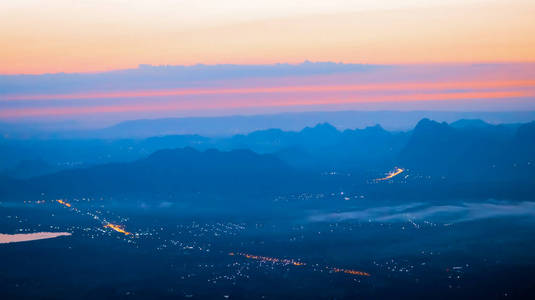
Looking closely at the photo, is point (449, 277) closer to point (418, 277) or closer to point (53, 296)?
point (418, 277)

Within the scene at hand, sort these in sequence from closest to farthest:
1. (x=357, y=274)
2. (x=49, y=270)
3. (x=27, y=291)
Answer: (x=27, y=291)
(x=357, y=274)
(x=49, y=270)

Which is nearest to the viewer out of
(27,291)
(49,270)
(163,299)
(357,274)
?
(163,299)

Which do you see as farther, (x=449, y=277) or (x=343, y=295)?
(x=449, y=277)

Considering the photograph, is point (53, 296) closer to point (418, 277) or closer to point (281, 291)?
point (281, 291)

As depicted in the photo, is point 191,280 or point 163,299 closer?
point 163,299

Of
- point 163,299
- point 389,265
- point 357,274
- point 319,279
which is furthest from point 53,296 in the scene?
point 389,265

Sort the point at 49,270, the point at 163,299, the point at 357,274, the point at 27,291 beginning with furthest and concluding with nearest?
the point at 49,270 → the point at 357,274 → the point at 27,291 → the point at 163,299

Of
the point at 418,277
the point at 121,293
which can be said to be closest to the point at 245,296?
the point at 121,293

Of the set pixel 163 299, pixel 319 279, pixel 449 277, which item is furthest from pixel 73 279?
pixel 449 277

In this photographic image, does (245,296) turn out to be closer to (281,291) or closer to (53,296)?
(281,291)
